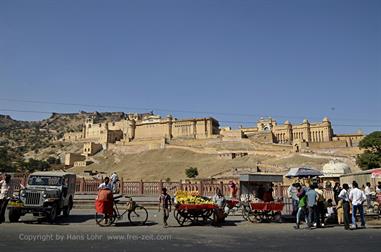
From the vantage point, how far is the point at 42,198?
46.4ft

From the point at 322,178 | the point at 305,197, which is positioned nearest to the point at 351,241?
the point at 305,197

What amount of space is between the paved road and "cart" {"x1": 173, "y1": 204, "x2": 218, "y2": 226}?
518 millimetres

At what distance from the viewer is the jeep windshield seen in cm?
1505

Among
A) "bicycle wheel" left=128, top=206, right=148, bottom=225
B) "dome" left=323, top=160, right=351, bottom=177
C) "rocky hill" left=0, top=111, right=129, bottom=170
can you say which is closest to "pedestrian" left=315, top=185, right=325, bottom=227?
"bicycle wheel" left=128, top=206, right=148, bottom=225

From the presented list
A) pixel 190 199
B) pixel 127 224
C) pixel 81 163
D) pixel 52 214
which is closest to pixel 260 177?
pixel 190 199

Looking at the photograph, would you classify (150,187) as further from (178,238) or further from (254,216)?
(178,238)

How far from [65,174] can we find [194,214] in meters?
5.88

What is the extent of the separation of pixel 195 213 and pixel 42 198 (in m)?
5.91

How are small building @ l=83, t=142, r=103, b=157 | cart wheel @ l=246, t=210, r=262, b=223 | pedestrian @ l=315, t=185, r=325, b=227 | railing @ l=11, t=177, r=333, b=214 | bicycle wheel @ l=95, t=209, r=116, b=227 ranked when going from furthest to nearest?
1. small building @ l=83, t=142, r=103, b=157
2. railing @ l=11, t=177, r=333, b=214
3. cart wheel @ l=246, t=210, r=262, b=223
4. pedestrian @ l=315, t=185, r=325, b=227
5. bicycle wheel @ l=95, t=209, r=116, b=227

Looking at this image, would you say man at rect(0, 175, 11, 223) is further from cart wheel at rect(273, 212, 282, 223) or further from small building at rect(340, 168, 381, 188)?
small building at rect(340, 168, 381, 188)

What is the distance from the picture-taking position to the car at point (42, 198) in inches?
553

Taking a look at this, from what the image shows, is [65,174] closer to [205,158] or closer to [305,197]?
[305,197]

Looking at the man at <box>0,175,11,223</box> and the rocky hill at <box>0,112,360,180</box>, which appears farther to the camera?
the rocky hill at <box>0,112,360,180</box>

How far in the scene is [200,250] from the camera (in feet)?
29.8
